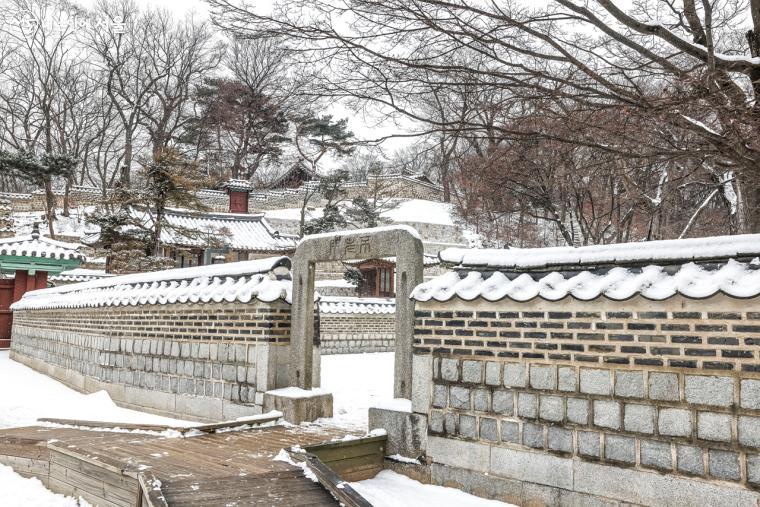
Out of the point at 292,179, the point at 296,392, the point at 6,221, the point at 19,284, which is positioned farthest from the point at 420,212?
the point at 296,392

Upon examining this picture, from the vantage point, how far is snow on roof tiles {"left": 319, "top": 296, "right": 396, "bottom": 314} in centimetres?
1799

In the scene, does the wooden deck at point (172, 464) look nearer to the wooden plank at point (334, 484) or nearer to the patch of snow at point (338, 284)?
the wooden plank at point (334, 484)

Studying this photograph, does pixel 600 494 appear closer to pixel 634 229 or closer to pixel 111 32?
pixel 634 229

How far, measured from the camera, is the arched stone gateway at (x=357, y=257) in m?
6.06

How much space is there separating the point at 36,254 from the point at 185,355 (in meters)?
11.3

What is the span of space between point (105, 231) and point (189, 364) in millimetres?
12520

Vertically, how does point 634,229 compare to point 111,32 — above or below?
below

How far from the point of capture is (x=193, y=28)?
37.3m

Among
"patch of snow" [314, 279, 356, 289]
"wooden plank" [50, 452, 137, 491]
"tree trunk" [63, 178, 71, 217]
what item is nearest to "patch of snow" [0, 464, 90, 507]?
"wooden plank" [50, 452, 137, 491]

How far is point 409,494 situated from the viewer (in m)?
5.17

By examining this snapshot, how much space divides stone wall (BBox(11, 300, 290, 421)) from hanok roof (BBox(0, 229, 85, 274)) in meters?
6.24

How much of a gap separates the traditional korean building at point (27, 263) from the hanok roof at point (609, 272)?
15.2 meters

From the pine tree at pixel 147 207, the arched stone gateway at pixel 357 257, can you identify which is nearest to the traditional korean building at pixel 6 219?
the pine tree at pixel 147 207

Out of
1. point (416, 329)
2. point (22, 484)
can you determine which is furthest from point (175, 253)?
point (416, 329)
